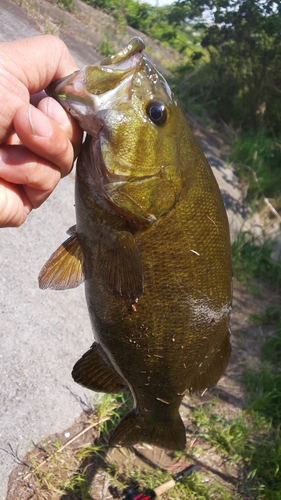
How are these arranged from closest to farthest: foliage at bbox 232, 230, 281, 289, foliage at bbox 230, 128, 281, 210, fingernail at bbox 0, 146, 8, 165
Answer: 1. fingernail at bbox 0, 146, 8, 165
2. foliage at bbox 232, 230, 281, 289
3. foliage at bbox 230, 128, 281, 210

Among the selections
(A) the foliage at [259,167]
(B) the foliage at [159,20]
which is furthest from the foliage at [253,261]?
(B) the foliage at [159,20]

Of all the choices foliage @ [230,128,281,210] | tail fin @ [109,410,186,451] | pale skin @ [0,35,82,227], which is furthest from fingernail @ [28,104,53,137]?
foliage @ [230,128,281,210]

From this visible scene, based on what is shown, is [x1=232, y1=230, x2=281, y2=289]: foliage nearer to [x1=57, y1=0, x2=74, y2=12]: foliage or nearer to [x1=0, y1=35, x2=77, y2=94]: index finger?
[x1=0, y1=35, x2=77, y2=94]: index finger

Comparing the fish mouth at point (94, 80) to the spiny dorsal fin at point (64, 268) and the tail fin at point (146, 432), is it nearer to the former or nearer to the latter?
the spiny dorsal fin at point (64, 268)

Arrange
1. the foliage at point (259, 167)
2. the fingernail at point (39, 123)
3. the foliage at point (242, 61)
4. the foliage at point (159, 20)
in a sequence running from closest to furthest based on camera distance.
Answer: the fingernail at point (39, 123), the foliage at point (259, 167), the foliage at point (242, 61), the foliage at point (159, 20)

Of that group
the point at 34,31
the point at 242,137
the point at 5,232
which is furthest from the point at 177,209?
the point at 242,137

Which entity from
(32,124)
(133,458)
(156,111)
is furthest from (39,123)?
(133,458)
